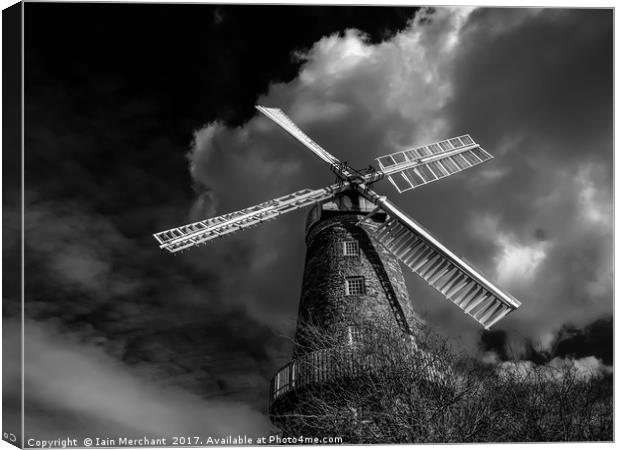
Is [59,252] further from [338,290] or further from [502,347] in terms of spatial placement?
[502,347]

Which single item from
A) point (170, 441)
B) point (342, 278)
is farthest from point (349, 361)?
point (170, 441)

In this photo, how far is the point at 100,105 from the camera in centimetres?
1363

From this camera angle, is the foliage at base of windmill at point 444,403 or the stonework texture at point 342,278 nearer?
the foliage at base of windmill at point 444,403

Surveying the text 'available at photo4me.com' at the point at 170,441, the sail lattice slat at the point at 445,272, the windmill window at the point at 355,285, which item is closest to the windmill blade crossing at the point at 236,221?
the sail lattice slat at the point at 445,272

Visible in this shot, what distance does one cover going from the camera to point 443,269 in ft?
50.5

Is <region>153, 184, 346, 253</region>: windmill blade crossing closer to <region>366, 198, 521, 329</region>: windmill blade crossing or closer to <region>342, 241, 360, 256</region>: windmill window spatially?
<region>342, 241, 360, 256</region>: windmill window

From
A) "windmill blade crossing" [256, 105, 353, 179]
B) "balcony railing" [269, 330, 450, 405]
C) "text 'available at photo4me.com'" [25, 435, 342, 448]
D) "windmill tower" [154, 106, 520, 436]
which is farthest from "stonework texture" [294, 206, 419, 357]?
"text 'available at photo4me.com'" [25, 435, 342, 448]

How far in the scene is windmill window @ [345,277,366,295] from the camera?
15109 mm

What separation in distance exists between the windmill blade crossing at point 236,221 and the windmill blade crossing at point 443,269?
1902 mm

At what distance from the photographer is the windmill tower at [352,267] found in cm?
1376

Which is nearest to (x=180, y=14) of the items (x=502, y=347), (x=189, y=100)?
(x=189, y=100)

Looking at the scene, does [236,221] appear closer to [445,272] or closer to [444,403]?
[445,272]

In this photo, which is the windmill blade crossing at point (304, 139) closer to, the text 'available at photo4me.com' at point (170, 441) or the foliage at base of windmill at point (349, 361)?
the foliage at base of windmill at point (349, 361)

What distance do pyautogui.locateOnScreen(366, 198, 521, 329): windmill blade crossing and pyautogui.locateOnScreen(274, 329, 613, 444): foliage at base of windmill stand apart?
147 cm
